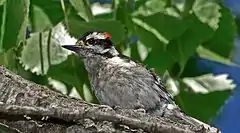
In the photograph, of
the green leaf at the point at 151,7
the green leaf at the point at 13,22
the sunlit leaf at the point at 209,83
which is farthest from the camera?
the sunlit leaf at the point at 209,83

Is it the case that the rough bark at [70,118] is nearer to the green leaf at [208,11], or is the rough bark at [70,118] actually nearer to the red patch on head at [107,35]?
the red patch on head at [107,35]

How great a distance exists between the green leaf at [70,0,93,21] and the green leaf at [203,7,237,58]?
0.45 meters

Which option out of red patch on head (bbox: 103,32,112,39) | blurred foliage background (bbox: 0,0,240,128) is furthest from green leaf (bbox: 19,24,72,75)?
red patch on head (bbox: 103,32,112,39)

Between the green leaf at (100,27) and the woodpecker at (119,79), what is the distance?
4cm

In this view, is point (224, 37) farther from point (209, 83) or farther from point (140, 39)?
point (140, 39)

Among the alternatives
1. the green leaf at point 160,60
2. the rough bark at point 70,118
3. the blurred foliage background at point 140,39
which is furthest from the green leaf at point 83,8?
the rough bark at point 70,118

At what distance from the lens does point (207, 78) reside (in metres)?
2.46

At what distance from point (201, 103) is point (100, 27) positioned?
0.41 metres

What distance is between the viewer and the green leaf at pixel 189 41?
212 centimetres

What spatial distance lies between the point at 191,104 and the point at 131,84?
23 centimetres

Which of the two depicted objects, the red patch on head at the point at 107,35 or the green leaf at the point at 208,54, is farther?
the green leaf at the point at 208,54

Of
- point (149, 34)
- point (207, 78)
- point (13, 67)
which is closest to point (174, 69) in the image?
point (207, 78)

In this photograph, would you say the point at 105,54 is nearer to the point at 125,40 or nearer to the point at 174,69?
the point at 125,40

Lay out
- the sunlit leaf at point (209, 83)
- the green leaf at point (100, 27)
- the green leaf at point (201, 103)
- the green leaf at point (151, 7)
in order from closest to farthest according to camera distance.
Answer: the green leaf at point (100, 27) < the green leaf at point (151, 7) < the green leaf at point (201, 103) < the sunlit leaf at point (209, 83)
